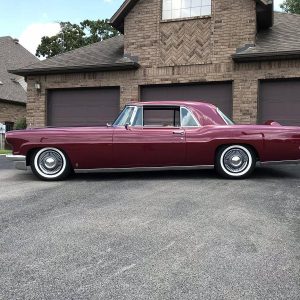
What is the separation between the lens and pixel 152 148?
→ 21.8 feet

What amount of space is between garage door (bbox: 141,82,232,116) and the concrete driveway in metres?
6.65

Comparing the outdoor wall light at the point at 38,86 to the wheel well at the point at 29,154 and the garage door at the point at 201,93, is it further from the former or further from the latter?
the wheel well at the point at 29,154

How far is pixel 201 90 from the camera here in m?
12.4

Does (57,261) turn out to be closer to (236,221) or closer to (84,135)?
(236,221)

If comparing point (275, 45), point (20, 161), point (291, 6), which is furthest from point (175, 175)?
point (291, 6)

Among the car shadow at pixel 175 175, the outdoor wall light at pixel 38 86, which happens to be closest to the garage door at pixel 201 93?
the outdoor wall light at pixel 38 86

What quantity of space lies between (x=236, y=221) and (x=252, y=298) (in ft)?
5.29

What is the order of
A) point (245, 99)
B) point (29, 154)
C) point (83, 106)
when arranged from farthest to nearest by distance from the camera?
point (83, 106)
point (245, 99)
point (29, 154)

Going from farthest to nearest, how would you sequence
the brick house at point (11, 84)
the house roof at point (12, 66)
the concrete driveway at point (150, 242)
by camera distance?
the house roof at point (12, 66)
the brick house at point (11, 84)
the concrete driveway at point (150, 242)

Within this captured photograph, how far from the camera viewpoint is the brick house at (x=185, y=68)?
38.6ft

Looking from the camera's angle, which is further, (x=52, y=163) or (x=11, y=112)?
(x=11, y=112)

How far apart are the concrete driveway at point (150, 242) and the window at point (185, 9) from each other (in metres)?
8.27

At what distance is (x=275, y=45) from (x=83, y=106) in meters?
6.54

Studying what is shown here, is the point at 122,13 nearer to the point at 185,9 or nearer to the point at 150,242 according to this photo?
the point at 185,9
